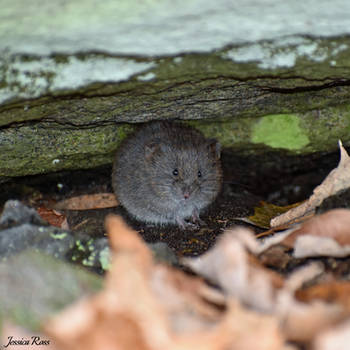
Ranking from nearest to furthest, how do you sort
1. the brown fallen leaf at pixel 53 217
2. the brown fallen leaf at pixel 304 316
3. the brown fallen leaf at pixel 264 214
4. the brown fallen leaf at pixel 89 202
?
the brown fallen leaf at pixel 304 316 → the brown fallen leaf at pixel 264 214 → the brown fallen leaf at pixel 53 217 → the brown fallen leaf at pixel 89 202

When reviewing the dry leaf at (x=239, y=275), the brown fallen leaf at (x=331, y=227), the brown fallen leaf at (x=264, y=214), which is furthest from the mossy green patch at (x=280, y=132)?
the dry leaf at (x=239, y=275)

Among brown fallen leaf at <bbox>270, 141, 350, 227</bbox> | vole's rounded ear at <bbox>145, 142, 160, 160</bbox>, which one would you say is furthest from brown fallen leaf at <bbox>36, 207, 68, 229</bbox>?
brown fallen leaf at <bbox>270, 141, 350, 227</bbox>

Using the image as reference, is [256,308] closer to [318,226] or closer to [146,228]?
[318,226]

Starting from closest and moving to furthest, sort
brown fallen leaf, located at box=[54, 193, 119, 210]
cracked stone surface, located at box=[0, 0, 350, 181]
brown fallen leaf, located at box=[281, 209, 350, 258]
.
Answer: brown fallen leaf, located at box=[281, 209, 350, 258]
cracked stone surface, located at box=[0, 0, 350, 181]
brown fallen leaf, located at box=[54, 193, 119, 210]

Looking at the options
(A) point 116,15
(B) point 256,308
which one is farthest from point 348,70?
(B) point 256,308

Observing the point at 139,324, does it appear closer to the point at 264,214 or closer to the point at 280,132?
the point at 264,214
